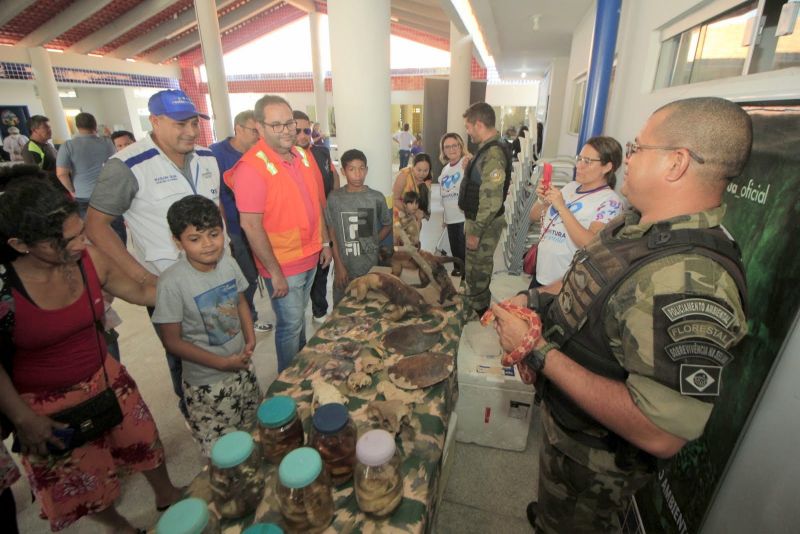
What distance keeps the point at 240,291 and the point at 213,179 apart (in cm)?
89

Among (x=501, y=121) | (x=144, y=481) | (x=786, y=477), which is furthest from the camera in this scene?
(x=501, y=121)

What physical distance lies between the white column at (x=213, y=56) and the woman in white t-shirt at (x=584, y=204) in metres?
9.49

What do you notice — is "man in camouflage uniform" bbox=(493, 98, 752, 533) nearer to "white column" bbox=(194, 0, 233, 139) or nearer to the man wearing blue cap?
the man wearing blue cap

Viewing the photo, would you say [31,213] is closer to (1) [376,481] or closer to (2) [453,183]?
(1) [376,481]

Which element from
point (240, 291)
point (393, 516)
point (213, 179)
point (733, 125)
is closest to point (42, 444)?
point (240, 291)

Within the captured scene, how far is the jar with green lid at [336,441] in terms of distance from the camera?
3.24ft

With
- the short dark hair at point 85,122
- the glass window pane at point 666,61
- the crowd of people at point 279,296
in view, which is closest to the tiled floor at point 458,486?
the crowd of people at point 279,296

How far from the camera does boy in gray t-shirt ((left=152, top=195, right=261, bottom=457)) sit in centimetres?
152

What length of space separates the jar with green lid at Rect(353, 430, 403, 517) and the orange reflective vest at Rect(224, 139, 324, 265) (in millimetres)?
1571

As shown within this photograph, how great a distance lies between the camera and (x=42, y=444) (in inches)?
48.5

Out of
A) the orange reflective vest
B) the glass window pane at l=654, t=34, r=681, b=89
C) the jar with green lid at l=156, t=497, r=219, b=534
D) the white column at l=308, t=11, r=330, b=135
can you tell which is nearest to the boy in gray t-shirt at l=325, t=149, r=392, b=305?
the orange reflective vest

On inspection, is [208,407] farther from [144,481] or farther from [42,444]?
[144,481]

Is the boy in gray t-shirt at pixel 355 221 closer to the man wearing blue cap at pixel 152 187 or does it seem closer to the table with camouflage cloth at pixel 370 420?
the table with camouflage cloth at pixel 370 420

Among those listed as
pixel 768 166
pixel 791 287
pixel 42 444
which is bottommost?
pixel 42 444
